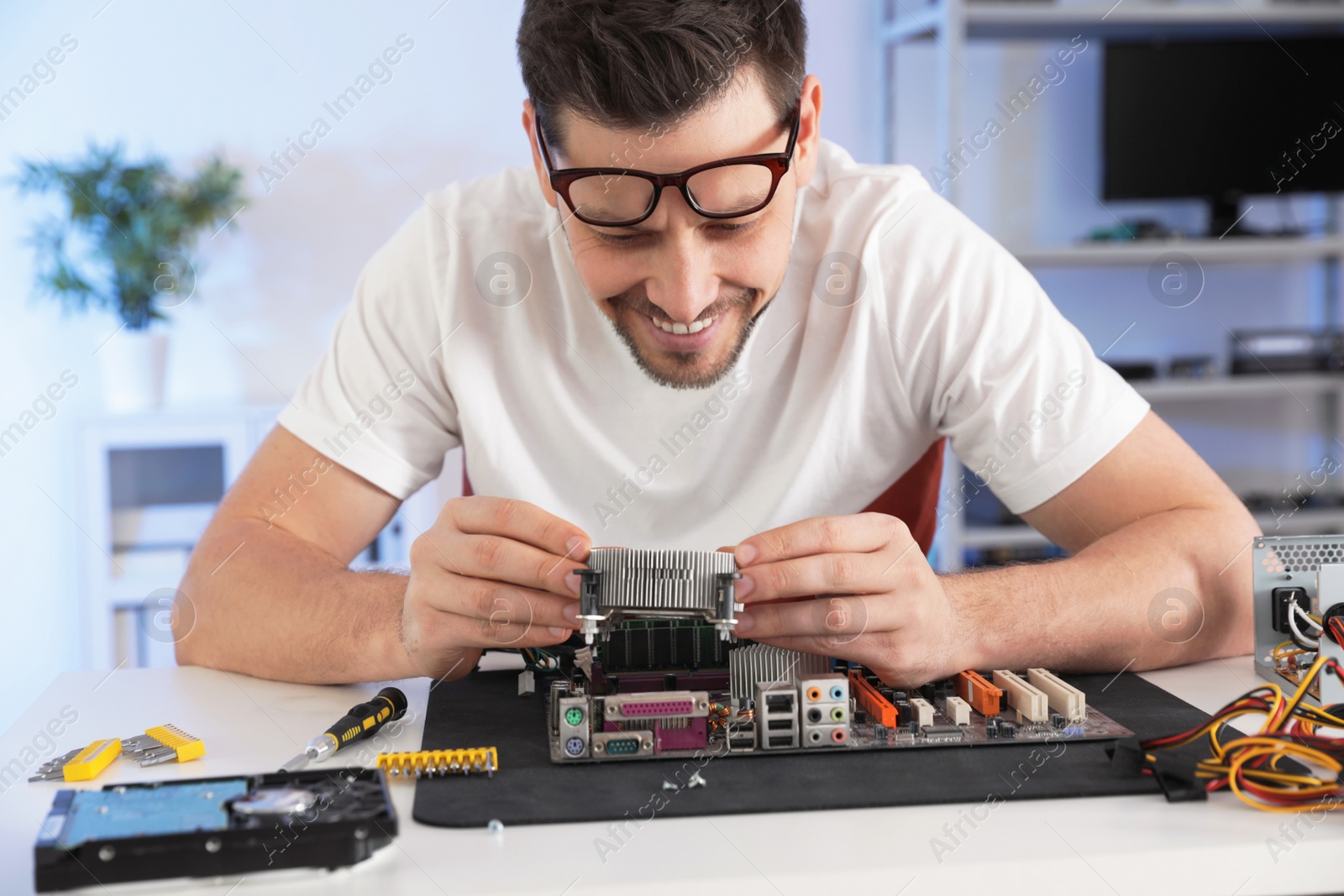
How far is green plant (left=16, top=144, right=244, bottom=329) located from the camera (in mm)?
2850

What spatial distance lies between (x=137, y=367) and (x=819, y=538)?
2453 millimetres

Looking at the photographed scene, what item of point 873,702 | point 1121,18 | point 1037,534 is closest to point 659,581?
point 873,702

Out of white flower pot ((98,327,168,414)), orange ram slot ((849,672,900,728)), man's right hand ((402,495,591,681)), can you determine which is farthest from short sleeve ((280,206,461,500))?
white flower pot ((98,327,168,414))

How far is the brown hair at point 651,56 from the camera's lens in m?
1.17

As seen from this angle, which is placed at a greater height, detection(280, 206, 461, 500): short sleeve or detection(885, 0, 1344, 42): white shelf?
detection(885, 0, 1344, 42): white shelf

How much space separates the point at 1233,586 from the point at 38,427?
2.99 meters

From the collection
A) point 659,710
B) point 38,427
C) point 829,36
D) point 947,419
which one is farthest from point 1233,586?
point 38,427

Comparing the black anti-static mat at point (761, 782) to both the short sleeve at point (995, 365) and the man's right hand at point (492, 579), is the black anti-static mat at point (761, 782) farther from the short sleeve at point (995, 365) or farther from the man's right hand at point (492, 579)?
the short sleeve at point (995, 365)

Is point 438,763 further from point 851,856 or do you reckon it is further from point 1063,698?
point 1063,698

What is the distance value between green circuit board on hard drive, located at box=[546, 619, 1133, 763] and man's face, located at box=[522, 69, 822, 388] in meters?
0.41

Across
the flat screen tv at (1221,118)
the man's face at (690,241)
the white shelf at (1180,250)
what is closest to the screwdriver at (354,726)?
the man's face at (690,241)

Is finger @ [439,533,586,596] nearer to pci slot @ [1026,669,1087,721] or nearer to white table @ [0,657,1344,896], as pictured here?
white table @ [0,657,1344,896]

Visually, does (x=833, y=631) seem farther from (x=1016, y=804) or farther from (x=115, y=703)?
(x=115, y=703)

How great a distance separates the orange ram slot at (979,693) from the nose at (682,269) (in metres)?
0.50
